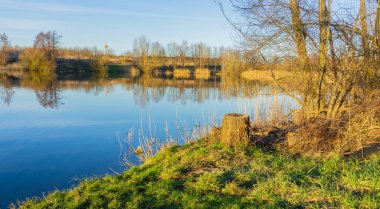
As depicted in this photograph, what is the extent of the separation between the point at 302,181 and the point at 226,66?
43500mm

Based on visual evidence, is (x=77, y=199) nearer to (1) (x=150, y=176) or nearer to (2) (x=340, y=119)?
(1) (x=150, y=176)

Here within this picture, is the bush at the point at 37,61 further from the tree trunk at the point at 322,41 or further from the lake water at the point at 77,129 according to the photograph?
the tree trunk at the point at 322,41

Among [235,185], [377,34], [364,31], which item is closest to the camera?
[235,185]

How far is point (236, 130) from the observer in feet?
24.5

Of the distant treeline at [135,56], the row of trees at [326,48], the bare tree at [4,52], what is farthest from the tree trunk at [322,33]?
the bare tree at [4,52]

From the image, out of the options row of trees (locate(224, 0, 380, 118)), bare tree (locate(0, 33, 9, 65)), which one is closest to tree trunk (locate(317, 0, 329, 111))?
row of trees (locate(224, 0, 380, 118))

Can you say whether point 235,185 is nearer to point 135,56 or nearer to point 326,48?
point 326,48

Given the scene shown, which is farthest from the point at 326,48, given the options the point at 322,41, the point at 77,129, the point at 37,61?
the point at 37,61

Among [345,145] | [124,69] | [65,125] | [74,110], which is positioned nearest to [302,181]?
[345,145]

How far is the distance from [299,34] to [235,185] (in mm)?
4332

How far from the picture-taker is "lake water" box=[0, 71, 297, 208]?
869cm

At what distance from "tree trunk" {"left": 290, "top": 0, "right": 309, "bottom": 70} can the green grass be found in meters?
2.49

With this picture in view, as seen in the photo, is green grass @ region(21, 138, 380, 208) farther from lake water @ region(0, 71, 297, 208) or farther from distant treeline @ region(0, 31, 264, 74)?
distant treeline @ region(0, 31, 264, 74)

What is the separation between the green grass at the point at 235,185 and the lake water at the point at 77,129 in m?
1.95
